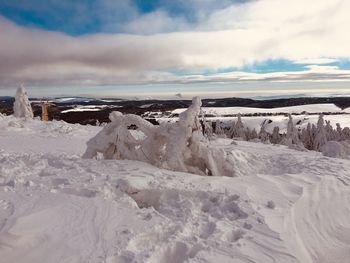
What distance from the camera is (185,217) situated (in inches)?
258

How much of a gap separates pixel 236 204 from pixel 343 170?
5651 mm

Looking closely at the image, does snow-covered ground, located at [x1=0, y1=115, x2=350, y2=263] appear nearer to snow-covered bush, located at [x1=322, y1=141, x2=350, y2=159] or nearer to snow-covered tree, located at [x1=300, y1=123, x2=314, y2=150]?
snow-covered bush, located at [x1=322, y1=141, x2=350, y2=159]

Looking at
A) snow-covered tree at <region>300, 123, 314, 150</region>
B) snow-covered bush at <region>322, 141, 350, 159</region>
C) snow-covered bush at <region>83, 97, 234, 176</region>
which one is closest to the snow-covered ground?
snow-covered bush at <region>83, 97, 234, 176</region>

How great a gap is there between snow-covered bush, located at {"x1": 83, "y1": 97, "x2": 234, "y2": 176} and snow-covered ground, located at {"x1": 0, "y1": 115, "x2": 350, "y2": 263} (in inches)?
40.8

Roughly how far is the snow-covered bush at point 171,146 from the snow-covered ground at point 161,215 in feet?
3.40

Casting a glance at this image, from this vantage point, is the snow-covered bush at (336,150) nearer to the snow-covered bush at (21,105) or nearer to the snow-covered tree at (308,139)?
the snow-covered bush at (21,105)

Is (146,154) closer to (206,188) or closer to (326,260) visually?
(206,188)

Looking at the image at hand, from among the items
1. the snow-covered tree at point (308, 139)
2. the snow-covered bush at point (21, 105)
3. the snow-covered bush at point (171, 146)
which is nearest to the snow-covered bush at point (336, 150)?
the snow-covered bush at point (171, 146)

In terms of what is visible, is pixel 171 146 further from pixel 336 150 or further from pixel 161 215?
pixel 336 150

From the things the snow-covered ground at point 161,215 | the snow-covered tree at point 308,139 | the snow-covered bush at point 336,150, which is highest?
the snow-covered ground at point 161,215

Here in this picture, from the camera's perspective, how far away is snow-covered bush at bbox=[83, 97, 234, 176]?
10.8 metres

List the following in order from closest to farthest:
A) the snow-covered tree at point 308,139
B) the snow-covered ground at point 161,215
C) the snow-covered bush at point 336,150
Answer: the snow-covered ground at point 161,215
the snow-covered bush at point 336,150
the snow-covered tree at point 308,139

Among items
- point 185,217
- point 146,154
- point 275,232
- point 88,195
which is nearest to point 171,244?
point 185,217

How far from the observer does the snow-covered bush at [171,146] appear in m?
10.8
